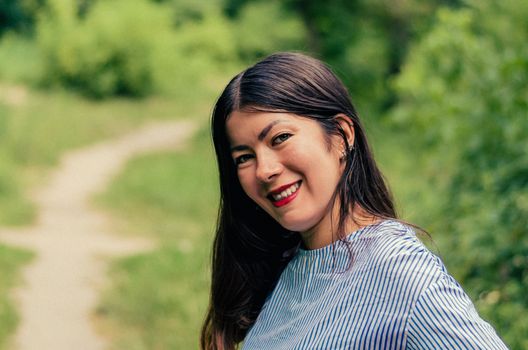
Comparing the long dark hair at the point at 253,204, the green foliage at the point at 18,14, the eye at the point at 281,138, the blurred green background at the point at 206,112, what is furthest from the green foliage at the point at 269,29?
the eye at the point at 281,138

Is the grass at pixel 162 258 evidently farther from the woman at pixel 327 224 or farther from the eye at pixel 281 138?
the eye at pixel 281 138

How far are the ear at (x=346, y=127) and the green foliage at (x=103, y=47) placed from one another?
1581 centimetres

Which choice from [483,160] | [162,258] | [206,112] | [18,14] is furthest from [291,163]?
[206,112]

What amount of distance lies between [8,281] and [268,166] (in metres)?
5.74

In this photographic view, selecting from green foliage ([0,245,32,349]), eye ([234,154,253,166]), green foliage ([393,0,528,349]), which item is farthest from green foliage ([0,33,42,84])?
eye ([234,154,253,166])

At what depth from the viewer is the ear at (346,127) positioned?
1.42m

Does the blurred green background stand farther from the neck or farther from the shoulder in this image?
the shoulder

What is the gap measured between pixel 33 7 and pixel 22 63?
1.89 m

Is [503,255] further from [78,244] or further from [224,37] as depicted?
[224,37]

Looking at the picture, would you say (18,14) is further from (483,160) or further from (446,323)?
(446,323)

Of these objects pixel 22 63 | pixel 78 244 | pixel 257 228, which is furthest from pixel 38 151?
pixel 257 228

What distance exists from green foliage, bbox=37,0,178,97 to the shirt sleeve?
53.1 feet

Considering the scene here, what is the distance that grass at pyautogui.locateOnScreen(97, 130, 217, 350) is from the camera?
5.68 meters

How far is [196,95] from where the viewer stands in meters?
19.8
